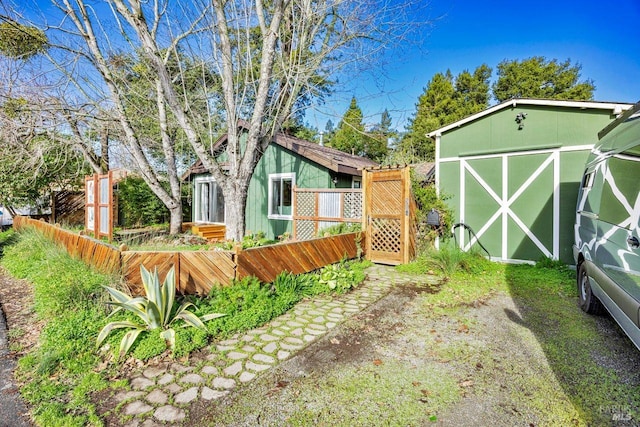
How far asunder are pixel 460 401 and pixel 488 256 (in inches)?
231

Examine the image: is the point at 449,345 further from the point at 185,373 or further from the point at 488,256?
the point at 488,256

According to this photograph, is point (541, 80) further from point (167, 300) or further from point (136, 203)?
point (167, 300)

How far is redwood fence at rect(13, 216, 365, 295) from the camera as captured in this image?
3924mm

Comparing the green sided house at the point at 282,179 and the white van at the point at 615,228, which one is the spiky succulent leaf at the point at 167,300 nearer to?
the white van at the point at 615,228

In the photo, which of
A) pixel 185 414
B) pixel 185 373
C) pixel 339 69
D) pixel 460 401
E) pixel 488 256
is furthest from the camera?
pixel 488 256

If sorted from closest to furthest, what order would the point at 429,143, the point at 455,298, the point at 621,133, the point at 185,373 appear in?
the point at 185,373 → the point at 621,133 → the point at 455,298 → the point at 429,143

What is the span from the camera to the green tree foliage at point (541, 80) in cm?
2398

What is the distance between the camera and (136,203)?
15266 millimetres

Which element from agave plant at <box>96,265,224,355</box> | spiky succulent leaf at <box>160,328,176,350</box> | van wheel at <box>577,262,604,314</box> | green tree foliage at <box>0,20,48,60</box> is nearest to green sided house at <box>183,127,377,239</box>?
green tree foliage at <box>0,20,48,60</box>

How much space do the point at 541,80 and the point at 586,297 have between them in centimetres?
2805

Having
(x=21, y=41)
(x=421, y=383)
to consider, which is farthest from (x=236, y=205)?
(x=21, y=41)

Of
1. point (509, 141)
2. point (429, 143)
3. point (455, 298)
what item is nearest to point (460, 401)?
point (455, 298)

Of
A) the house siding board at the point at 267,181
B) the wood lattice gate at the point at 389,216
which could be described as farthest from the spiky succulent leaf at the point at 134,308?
the house siding board at the point at 267,181

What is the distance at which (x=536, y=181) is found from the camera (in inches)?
268
